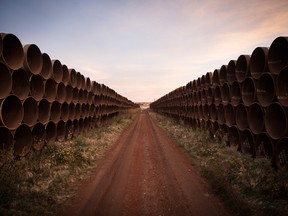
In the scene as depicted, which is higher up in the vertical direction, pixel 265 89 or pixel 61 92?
pixel 61 92

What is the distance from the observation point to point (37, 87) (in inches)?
414

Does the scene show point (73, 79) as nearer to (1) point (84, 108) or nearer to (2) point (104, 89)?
(1) point (84, 108)

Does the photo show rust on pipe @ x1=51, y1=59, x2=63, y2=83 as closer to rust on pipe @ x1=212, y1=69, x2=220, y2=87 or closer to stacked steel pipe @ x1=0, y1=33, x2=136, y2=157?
stacked steel pipe @ x1=0, y1=33, x2=136, y2=157

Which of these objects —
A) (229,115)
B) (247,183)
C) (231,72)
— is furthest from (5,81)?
(229,115)

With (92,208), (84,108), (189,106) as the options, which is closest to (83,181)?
(92,208)

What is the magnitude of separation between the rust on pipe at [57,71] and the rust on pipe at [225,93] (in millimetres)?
6975

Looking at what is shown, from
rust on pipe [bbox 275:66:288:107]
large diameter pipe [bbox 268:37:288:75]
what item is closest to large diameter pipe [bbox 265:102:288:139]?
rust on pipe [bbox 275:66:288:107]

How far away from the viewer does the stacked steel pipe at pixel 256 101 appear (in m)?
7.91

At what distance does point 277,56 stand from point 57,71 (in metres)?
8.59

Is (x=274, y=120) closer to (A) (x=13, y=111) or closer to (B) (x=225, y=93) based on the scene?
(B) (x=225, y=93)

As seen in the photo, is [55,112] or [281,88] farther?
[55,112]

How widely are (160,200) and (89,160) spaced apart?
4.36 meters

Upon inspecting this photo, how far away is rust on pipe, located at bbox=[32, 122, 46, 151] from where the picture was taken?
1008 cm

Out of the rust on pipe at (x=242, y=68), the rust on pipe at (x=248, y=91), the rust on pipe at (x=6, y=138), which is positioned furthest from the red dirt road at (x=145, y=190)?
the rust on pipe at (x=242, y=68)
